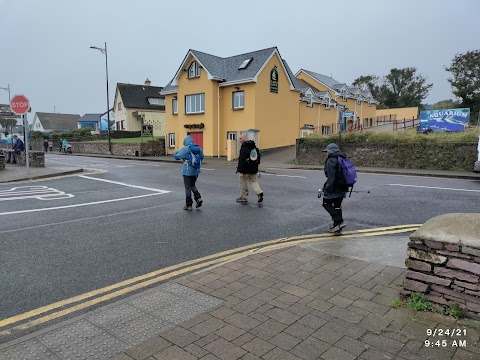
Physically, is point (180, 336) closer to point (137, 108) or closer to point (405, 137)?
point (405, 137)

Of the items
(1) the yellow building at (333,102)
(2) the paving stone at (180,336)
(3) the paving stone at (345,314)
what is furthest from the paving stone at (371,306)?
(1) the yellow building at (333,102)

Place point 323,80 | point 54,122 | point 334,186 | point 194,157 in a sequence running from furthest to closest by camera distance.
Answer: point 54,122 → point 323,80 → point 194,157 → point 334,186

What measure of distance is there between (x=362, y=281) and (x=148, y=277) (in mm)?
2550

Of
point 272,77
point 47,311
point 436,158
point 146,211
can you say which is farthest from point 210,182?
point 272,77

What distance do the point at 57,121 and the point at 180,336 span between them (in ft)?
357

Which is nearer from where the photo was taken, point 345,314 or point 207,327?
point 207,327

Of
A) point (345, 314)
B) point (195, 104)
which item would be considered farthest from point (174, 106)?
point (345, 314)

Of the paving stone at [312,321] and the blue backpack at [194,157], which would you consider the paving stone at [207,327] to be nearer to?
the paving stone at [312,321]

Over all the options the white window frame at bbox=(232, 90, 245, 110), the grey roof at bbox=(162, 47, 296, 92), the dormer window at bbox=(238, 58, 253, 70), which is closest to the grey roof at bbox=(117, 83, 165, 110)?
the grey roof at bbox=(162, 47, 296, 92)

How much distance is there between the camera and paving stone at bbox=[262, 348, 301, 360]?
2.80 m

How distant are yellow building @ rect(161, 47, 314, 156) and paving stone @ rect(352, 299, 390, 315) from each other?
24719mm

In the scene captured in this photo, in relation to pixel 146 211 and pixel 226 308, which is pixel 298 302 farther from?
pixel 146 211

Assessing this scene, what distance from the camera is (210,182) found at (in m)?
14.2

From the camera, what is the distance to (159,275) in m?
4.68
